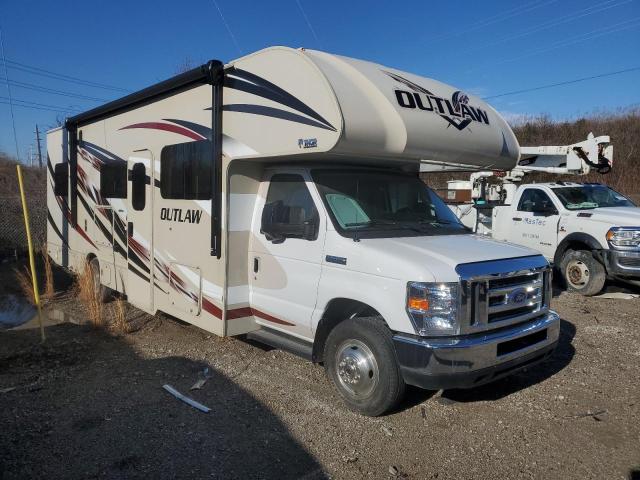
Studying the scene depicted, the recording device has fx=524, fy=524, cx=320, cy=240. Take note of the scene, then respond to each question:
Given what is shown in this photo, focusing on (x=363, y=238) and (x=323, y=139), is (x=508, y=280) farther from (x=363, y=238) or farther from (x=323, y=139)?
(x=323, y=139)

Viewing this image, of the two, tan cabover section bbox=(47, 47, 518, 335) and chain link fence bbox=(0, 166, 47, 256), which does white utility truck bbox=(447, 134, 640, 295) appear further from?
chain link fence bbox=(0, 166, 47, 256)

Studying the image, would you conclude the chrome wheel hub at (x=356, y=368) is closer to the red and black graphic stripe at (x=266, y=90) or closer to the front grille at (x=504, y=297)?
the front grille at (x=504, y=297)

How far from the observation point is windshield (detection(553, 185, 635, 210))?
9930 mm

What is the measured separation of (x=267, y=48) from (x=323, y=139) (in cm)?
119

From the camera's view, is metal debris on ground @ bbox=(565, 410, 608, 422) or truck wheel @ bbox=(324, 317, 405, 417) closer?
truck wheel @ bbox=(324, 317, 405, 417)

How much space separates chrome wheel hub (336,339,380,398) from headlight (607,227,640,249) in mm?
6378

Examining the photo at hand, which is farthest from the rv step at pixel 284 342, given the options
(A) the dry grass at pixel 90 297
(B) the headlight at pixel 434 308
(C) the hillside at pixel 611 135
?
(C) the hillside at pixel 611 135

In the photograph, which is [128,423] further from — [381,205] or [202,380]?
[381,205]

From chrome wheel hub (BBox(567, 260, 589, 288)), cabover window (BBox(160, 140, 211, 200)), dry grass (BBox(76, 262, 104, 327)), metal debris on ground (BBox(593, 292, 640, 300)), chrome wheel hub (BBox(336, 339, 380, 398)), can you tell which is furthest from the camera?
chrome wheel hub (BBox(567, 260, 589, 288))

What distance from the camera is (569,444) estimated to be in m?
4.04

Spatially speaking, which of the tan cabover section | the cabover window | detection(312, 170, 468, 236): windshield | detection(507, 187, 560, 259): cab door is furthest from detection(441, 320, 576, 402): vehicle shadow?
detection(507, 187, 560, 259): cab door

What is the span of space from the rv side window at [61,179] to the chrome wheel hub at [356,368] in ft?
20.8

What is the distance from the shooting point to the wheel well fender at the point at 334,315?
14.9 ft

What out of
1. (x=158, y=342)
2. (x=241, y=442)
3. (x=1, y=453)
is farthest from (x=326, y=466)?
(x=158, y=342)
